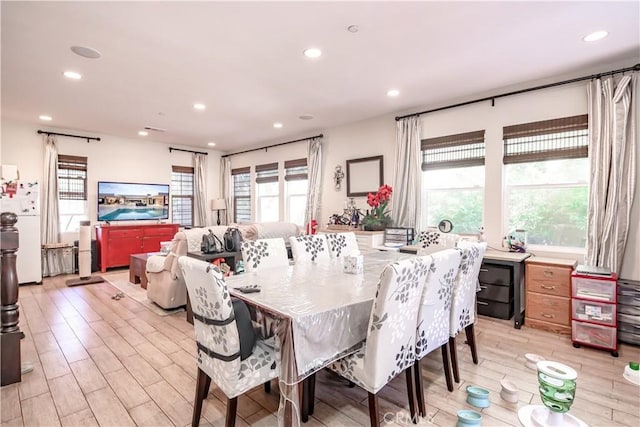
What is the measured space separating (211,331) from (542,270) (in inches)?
131

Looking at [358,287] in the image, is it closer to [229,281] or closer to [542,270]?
[229,281]

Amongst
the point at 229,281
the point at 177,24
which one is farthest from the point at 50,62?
the point at 229,281

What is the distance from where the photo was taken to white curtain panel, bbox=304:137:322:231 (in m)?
5.93

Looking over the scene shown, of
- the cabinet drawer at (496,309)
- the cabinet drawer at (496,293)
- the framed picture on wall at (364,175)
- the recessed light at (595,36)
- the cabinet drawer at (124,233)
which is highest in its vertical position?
the recessed light at (595,36)

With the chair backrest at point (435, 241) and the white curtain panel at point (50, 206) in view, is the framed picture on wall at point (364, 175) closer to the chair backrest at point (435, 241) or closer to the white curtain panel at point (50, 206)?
the chair backrest at point (435, 241)

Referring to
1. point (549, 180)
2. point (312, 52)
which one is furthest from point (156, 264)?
point (549, 180)

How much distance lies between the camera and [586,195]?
3.45 m

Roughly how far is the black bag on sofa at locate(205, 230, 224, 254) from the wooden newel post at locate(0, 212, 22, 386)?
157 cm

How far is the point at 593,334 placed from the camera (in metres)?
2.90

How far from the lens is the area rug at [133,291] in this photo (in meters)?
3.96

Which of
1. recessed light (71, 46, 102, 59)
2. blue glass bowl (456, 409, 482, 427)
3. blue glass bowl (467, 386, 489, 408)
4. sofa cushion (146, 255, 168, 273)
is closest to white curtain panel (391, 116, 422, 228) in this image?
blue glass bowl (467, 386, 489, 408)

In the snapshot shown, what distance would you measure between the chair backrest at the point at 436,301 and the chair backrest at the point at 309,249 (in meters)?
1.27

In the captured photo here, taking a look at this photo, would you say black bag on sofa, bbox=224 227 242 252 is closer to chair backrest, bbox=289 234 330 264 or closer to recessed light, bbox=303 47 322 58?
chair backrest, bbox=289 234 330 264

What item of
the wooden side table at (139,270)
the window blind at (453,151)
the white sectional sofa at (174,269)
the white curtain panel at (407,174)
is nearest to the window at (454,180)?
the window blind at (453,151)
